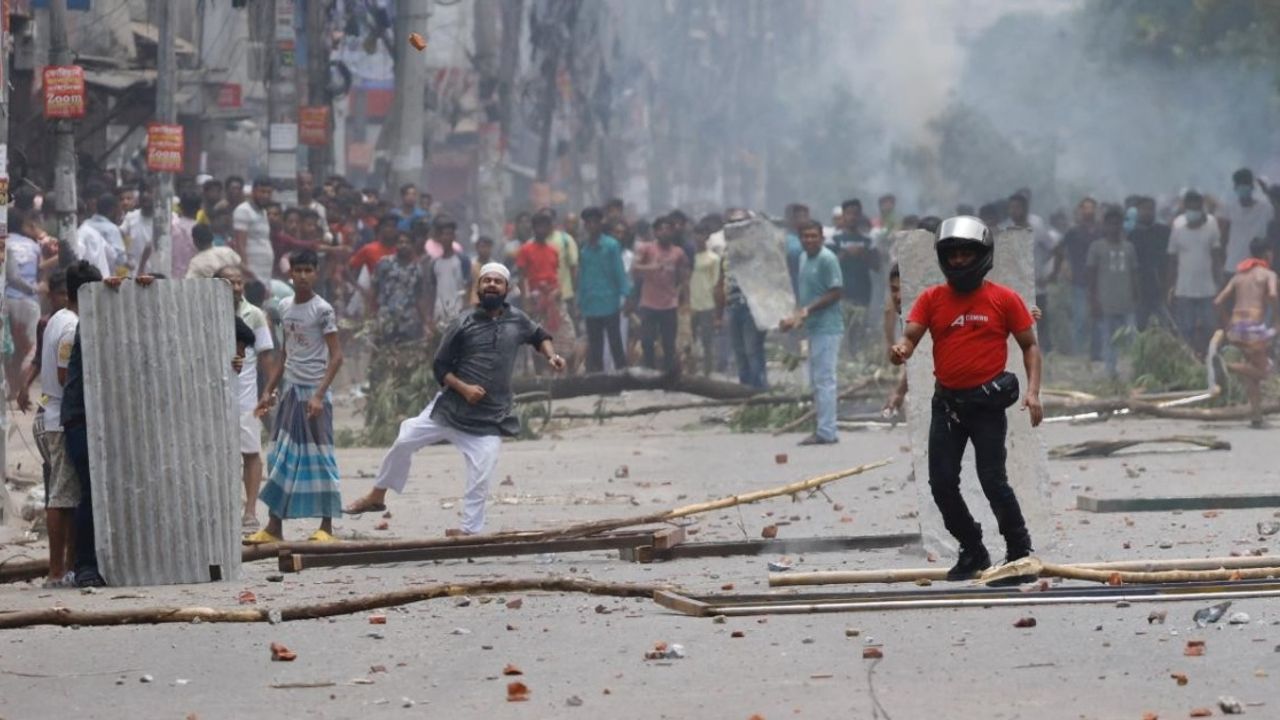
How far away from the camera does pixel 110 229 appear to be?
20219mm

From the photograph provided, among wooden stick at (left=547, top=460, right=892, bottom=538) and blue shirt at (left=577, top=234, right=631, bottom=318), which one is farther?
blue shirt at (left=577, top=234, right=631, bottom=318)

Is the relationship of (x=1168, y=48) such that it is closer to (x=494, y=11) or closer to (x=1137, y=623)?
(x=494, y=11)

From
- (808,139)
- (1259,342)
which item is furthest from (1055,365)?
(808,139)

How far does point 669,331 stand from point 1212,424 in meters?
6.81

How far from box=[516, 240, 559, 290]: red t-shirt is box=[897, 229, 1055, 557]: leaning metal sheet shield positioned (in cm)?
1314

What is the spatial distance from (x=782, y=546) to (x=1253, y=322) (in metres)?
9.14

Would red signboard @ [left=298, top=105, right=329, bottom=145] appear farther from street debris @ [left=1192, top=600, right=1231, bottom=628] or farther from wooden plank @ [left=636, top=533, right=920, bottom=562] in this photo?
street debris @ [left=1192, top=600, right=1231, bottom=628]

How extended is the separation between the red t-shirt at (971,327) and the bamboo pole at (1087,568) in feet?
2.64

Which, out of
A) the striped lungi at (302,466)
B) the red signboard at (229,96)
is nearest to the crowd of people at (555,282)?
the striped lungi at (302,466)

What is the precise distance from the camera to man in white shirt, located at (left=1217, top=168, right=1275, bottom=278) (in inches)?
940

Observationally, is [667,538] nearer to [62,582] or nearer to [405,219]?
[62,582]

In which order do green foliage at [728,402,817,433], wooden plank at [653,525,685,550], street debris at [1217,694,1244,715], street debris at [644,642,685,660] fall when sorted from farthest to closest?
green foliage at [728,402,817,433], wooden plank at [653,525,685,550], street debris at [644,642,685,660], street debris at [1217,694,1244,715]

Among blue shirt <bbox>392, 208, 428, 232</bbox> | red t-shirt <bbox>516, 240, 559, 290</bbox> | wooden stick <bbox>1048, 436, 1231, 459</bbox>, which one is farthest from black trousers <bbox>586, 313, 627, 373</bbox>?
wooden stick <bbox>1048, 436, 1231, 459</bbox>

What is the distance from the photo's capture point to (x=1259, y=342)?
18.8 m
